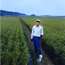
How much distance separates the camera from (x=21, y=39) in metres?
9.31

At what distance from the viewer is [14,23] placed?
928cm

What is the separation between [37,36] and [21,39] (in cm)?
26

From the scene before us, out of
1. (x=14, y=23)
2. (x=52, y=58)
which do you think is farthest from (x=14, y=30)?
(x=52, y=58)

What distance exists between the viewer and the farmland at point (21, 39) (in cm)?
928

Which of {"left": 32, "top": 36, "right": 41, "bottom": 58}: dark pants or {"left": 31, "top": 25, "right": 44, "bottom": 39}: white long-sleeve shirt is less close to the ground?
{"left": 31, "top": 25, "right": 44, "bottom": 39}: white long-sleeve shirt

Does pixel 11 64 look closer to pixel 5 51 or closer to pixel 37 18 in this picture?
pixel 5 51

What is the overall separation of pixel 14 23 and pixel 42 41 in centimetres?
54

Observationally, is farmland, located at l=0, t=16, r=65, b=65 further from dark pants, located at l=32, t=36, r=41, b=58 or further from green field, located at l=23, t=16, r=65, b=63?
dark pants, located at l=32, t=36, r=41, b=58

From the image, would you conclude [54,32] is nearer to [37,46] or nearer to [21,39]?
[37,46]

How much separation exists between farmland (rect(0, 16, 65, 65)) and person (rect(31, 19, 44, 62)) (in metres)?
0.07

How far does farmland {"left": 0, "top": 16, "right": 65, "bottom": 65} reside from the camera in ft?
30.5

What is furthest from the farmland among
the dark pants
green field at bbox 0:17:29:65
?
the dark pants

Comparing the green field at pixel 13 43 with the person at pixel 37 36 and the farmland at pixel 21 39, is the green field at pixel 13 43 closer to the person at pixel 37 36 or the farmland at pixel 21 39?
the farmland at pixel 21 39

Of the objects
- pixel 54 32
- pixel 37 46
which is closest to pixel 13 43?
pixel 37 46
